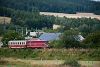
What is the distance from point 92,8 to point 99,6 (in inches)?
78.4

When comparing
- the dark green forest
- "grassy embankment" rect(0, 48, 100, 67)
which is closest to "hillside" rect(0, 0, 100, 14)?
the dark green forest

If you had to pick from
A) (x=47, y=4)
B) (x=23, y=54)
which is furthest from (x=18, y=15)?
(x=23, y=54)

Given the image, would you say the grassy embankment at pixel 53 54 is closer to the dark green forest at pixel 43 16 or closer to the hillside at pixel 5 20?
the dark green forest at pixel 43 16

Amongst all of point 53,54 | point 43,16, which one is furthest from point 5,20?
point 53,54

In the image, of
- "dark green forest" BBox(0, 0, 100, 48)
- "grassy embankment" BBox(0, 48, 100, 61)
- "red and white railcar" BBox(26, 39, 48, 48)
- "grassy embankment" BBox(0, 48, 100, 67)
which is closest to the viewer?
"grassy embankment" BBox(0, 48, 100, 67)

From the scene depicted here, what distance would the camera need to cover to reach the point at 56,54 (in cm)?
2348

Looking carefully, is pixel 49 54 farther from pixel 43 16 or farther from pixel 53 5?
pixel 53 5

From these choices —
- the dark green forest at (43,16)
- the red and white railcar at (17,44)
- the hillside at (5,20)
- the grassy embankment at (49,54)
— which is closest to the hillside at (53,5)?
the dark green forest at (43,16)

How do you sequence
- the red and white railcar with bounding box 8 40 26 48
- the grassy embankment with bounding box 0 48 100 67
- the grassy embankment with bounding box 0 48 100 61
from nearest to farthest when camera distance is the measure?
1. the grassy embankment with bounding box 0 48 100 67
2. the grassy embankment with bounding box 0 48 100 61
3. the red and white railcar with bounding box 8 40 26 48

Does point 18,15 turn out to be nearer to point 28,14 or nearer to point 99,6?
point 28,14

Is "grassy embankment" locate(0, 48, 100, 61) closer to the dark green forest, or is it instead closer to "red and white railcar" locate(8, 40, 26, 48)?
"red and white railcar" locate(8, 40, 26, 48)

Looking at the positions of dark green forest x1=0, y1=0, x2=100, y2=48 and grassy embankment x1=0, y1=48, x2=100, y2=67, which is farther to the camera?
dark green forest x1=0, y1=0, x2=100, y2=48

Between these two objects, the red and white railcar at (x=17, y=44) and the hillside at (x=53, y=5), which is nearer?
the red and white railcar at (x=17, y=44)

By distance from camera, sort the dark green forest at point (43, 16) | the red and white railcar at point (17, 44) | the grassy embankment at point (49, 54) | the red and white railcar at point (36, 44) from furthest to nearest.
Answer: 1. the dark green forest at point (43, 16)
2. the red and white railcar at point (36, 44)
3. the red and white railcar at point (17, 44)
4. the grassy embankment at point (49, 54)
